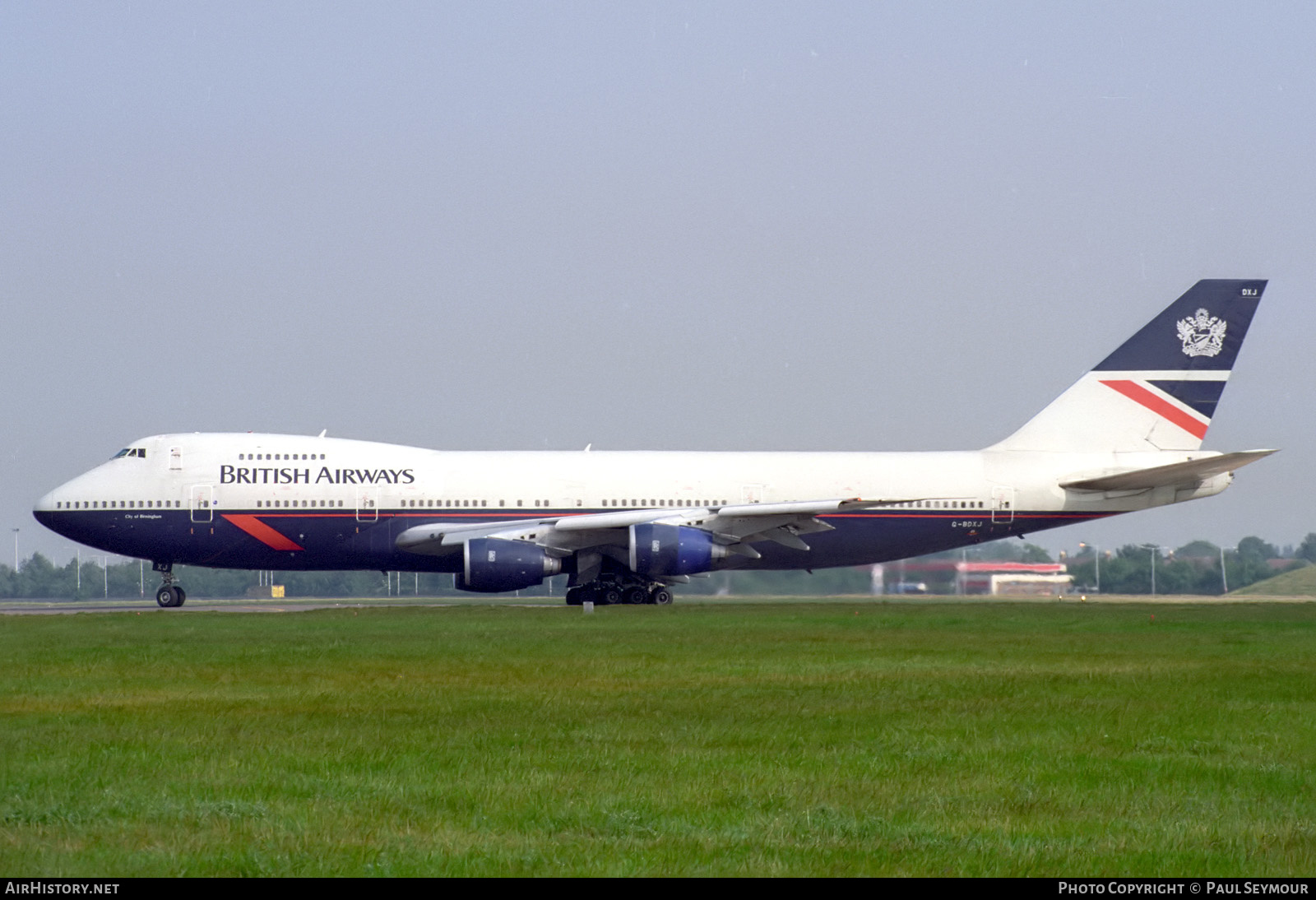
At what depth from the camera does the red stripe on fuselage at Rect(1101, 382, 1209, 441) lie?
39.2 meters

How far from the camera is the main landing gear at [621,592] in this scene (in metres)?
37.3

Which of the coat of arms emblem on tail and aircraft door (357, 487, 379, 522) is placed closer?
aircraft door (357, 487, 379, 522)

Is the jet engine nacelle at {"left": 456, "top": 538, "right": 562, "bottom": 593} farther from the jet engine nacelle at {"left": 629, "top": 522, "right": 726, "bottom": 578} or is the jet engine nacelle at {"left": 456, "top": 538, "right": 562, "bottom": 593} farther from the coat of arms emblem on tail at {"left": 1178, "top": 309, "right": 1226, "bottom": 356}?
the coat of arms emblem on tail at {"left": 1178, "top": 309, "right": 1226, "bottom": 356}

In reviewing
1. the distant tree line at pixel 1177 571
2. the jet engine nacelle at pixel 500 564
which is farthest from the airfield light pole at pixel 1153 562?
the jet engine nacelle at pixel 500 564

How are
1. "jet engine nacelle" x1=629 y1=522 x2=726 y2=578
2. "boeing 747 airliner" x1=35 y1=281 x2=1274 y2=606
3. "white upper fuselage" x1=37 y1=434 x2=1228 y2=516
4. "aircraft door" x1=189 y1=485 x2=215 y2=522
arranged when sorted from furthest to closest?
"white upper fuselage" x1=37 y1=434 x2=1228 y2=516, "aircraft door" x1=189 y1=485 x2=215 y2=522, "boeing 747 airliner" x1=35 y1=281 x2=1274 y2=606, "jet engine nacelle" x1=629 y1=522 x2=726 y2=578

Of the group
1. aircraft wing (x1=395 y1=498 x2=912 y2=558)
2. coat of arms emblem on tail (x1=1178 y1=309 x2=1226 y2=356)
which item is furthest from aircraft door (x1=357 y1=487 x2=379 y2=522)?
coat of arms emblem on tail (x1=1178 y1=309 x2=1226 y2=356)

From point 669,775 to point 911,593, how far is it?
3343cm

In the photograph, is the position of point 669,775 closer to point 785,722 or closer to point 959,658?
point 785,722

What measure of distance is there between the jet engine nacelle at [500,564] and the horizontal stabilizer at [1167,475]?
13.8 metres

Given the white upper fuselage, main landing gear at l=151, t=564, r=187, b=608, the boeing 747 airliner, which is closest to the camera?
the boeing 747 airliner

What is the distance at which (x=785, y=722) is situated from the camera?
12.4m

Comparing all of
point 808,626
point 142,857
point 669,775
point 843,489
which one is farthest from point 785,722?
point 843,489

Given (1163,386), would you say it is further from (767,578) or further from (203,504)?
(203,504)

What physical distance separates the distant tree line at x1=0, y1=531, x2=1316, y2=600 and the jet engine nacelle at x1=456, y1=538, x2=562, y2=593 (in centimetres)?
624
